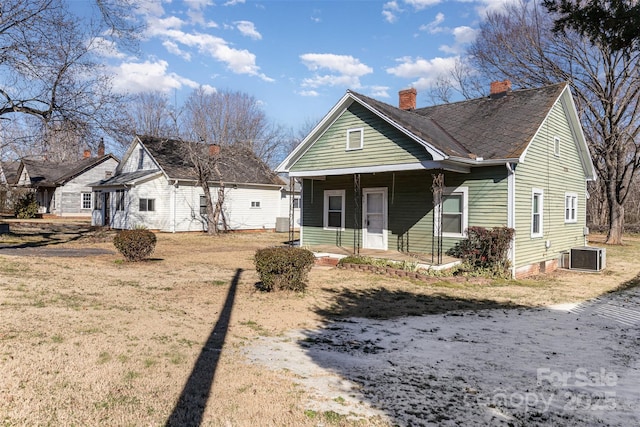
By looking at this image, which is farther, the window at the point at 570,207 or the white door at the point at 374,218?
the window at the point at 570,207

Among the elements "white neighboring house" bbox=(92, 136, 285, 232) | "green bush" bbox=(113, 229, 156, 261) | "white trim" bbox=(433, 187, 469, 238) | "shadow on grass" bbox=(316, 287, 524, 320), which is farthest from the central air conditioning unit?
"white neighboring house" bbox=(92, 136, 285, 232)

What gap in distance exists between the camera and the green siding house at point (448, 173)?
13008mm

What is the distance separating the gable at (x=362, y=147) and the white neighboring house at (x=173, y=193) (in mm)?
11042

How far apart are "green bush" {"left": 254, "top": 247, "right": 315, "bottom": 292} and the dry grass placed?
1.08 ft

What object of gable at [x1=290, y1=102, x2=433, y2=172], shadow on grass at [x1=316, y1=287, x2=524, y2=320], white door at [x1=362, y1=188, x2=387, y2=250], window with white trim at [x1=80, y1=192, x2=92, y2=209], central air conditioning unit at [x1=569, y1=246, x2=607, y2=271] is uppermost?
gable at [x1=290, y1=102, x2=433, y2=172]

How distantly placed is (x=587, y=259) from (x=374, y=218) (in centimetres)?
762

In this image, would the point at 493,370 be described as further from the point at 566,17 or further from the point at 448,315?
the point at 566,17

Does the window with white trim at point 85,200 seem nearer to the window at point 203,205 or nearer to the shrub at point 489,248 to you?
the window at point 203,205

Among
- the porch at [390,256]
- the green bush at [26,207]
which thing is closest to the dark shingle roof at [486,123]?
the porch at [390,256]

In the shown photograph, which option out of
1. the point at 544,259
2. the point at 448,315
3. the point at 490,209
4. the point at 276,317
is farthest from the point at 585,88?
the point at 276,317

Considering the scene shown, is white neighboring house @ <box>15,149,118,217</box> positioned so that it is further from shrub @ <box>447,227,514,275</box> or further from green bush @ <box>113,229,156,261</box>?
shrub @ <box>447,227,514,275</box>

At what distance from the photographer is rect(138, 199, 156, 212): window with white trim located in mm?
25469

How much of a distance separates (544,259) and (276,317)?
11.2m

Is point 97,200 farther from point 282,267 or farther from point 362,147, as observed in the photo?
point 282,267
